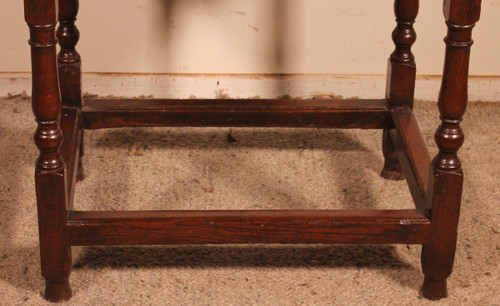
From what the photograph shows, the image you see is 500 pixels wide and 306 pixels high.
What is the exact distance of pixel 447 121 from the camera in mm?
1195

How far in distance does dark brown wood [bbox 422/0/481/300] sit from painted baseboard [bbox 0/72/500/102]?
86 centimetres

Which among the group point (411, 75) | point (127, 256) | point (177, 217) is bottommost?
point (127, 256)

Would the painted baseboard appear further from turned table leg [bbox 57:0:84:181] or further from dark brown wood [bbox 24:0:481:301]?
dark brown wood [bbox 24:0:481:301]

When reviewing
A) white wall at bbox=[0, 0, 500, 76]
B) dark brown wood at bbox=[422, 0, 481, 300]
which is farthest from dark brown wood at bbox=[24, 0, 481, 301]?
white wall at bbox=[0, 0, 500, 76]

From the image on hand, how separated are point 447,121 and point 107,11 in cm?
105

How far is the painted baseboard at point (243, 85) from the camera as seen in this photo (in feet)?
6.73

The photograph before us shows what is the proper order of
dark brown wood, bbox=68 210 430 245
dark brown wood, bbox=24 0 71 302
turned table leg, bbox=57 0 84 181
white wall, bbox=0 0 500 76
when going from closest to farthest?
dark brown wood, bbox=24 0 71 302 < dark brown wood, bbox=68 210 430 245 < turned table leg, bbox=57 0 84 181 < white wall, bbox=0 0 500 76

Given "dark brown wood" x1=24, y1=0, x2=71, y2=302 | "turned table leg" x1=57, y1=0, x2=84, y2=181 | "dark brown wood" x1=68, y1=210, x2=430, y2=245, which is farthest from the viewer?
"turned table leg" x1=57, y1=0, x2=84, y2=181

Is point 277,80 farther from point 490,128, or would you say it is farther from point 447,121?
point 447,121

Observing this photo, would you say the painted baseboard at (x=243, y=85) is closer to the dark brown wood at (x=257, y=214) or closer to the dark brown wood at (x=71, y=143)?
the dark brown wood at (x=71, y=143)

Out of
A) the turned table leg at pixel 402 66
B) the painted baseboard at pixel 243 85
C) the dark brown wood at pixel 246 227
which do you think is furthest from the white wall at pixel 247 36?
the dark brown wood at pixel 246 227

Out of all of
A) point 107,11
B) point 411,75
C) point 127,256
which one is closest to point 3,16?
point 107,11

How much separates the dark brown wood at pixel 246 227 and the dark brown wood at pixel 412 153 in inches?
2.5

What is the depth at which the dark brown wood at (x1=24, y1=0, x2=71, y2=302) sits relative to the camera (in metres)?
1.12
